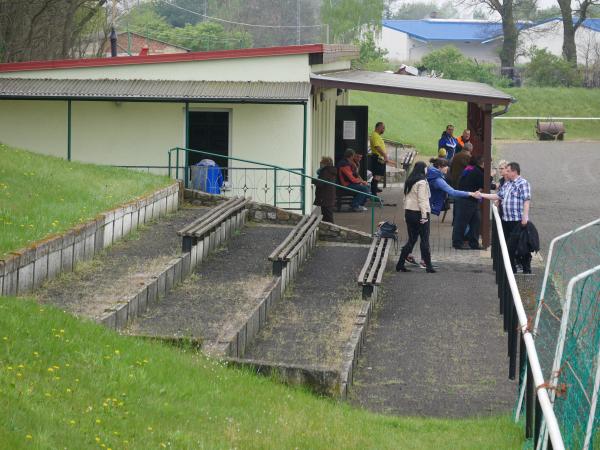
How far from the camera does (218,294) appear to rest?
1414cm

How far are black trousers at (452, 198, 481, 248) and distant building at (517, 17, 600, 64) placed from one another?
6115 cm

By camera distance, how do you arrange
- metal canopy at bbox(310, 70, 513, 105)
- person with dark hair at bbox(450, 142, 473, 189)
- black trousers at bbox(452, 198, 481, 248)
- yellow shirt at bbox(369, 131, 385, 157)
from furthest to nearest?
yellow shirt at bbox(369, 131, 385, 157) → person with dark hair at bbox(450, 142, 473, 189) → metal canopy at bbox(310, 70, 513, 105) → black trousers at bbox(452, 198, 481, 248)

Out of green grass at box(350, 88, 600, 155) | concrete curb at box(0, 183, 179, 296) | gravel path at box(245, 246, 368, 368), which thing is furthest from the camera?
green grass at box(350, 88, 600, 155)

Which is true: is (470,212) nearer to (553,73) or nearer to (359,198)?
(359,198)

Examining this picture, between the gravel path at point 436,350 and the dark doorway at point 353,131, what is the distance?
28.0ft

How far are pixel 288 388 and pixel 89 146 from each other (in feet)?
41.1

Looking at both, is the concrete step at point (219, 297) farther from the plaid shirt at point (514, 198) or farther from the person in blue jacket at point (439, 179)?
the plaid shirt at point (514, 198)

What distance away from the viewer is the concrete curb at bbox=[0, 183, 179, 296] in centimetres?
1180

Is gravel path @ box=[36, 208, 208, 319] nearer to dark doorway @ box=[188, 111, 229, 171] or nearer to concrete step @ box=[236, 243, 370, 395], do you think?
concrete step @ box=[236, 243, 370, 395]

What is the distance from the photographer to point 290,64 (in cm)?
2152

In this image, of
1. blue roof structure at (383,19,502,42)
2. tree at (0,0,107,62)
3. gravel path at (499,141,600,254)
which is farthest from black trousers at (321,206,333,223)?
blue roof structure at (383,19,502,42)

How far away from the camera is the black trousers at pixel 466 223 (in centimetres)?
1917

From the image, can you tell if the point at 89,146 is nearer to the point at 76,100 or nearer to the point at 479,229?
the point at 76,100

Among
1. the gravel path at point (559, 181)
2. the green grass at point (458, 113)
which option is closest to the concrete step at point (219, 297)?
the gravel path at point (559, 181)
